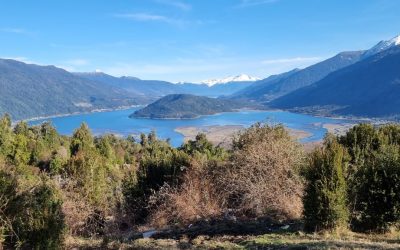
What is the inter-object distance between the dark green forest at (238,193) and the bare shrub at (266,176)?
35 mm

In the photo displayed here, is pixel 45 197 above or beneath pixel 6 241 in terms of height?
above

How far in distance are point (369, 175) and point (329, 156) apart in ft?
4.52

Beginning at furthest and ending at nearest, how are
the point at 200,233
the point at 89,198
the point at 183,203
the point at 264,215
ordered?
the point at 89,198, the point at 183,203, the point at 264,215, the point at 200,233

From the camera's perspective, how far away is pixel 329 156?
1109 cm

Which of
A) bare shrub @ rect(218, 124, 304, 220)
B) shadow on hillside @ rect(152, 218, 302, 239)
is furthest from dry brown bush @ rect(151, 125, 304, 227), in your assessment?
shadow on hillside @ rect(152, 218, 302, 239)

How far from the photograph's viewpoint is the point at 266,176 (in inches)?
601

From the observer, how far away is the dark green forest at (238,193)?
33.9 ft

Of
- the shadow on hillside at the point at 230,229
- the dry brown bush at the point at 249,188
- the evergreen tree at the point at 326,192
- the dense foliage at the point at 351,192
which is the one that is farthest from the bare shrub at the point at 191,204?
the dense foliage at the point at 351,192

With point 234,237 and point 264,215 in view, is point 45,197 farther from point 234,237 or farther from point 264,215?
point 264,215

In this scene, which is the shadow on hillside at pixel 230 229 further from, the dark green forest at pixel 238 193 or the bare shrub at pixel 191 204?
the bare shrub at pixel 191 204

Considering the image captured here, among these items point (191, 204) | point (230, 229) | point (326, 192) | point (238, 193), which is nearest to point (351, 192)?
point (326, 192)

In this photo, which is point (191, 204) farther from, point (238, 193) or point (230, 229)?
point (230, 229)

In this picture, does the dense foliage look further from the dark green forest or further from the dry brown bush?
the dry brown bush

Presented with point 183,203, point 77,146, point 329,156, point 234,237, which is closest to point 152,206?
point 183,203
